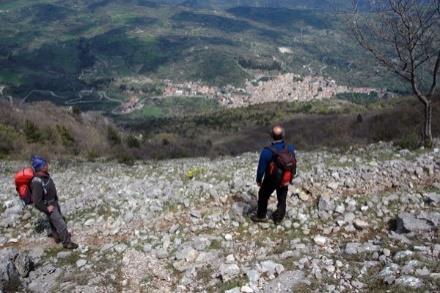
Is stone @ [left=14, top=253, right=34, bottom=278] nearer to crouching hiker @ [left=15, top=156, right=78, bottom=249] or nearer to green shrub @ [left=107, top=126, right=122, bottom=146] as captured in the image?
crouching hiker @ [left=15, top=156, right=78, bottom=249]

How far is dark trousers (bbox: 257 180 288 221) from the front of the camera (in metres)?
10.4

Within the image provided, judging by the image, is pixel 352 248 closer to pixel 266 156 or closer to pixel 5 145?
pixel 266 156

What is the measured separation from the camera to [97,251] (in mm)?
10344

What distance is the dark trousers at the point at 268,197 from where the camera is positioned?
10.4 meters

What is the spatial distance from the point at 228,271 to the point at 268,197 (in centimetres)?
255

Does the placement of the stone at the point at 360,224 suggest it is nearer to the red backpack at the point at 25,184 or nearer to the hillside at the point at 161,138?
the hillside at the point at 161,138

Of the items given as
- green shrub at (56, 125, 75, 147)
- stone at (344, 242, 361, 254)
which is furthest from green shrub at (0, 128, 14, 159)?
stone at (344, 242, 361, 254)

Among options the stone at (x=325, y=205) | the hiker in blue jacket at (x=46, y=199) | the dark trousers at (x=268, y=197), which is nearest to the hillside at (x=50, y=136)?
the hiker in blue jacket at (x=46, y=199)

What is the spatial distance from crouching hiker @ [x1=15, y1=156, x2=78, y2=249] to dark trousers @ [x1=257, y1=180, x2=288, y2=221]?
4624 mm

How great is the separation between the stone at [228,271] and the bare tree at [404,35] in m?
9.50

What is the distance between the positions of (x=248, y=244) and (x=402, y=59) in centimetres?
951

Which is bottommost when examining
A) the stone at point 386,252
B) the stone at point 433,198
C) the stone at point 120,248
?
the stone at point 120,248

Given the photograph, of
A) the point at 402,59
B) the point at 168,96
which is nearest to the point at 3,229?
the point at 402,59

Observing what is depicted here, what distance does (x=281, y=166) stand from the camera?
9.95 m
